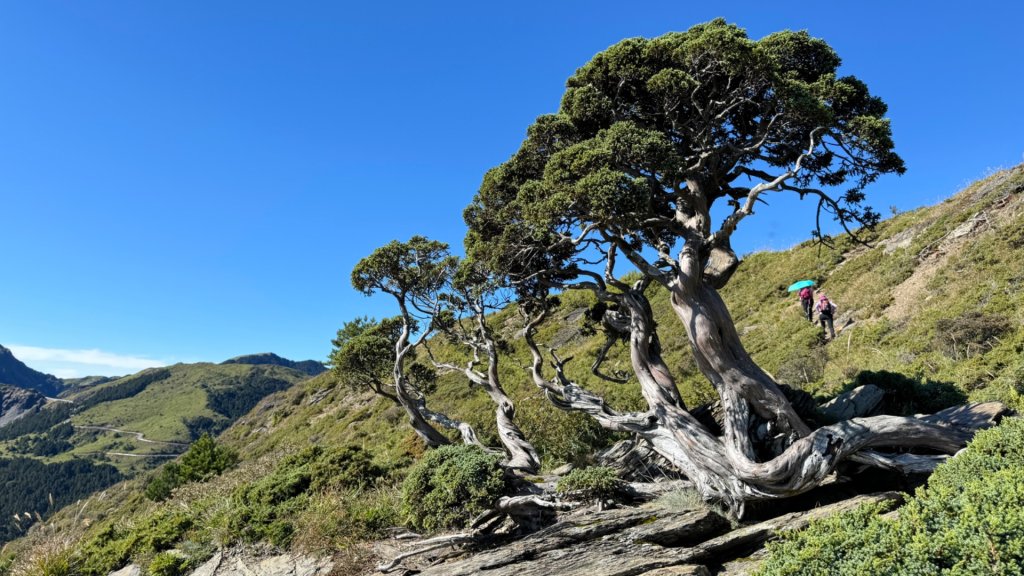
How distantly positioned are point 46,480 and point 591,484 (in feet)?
822

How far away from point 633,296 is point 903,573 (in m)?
8.03

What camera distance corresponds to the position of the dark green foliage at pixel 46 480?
528 feet

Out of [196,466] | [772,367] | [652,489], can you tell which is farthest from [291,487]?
[772,367]

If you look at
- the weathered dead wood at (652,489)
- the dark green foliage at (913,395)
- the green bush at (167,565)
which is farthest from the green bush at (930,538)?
the green bush at (167,565)

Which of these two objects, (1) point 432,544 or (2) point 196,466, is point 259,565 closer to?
(1) point 432,544

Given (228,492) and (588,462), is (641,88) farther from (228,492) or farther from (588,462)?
(228,492)

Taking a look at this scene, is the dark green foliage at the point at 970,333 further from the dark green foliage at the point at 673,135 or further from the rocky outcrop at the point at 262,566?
the rocky outcrop at the point at 262,566

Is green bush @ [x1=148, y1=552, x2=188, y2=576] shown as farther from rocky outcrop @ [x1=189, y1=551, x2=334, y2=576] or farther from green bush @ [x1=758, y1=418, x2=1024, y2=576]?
green bush @ [x1=758, y1=418, x2=1024, y2=576]

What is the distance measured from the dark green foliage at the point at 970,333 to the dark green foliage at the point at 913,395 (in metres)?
2.98

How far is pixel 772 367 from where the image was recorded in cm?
2038

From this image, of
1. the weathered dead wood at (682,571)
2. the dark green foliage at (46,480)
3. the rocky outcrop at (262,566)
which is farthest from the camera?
the dark green foliage at (46,480)

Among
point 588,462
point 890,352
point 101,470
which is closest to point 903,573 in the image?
point 588,462

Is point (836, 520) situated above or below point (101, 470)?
above

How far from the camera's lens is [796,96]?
31.2 feet
